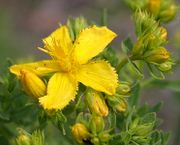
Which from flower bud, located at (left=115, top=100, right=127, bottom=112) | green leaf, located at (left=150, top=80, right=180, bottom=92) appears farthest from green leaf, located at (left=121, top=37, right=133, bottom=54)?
green leaf, located at (left=150, top=80, right=180, bottom=92)

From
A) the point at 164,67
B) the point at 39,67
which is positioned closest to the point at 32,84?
the point at 39,67

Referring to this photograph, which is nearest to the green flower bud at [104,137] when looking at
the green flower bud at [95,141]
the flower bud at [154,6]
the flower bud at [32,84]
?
the green flower bud at [95,141]

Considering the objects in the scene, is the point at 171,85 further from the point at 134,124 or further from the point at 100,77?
the point at 100,77

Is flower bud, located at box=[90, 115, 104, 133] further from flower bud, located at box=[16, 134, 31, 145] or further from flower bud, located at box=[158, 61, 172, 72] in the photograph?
flower bud, located at box=[158, 61, 172, 72]

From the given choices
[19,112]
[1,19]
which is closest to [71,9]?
[1,19]

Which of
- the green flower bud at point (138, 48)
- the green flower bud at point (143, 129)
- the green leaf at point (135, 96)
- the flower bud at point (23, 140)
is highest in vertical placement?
the green flower bud at point (138, 48)

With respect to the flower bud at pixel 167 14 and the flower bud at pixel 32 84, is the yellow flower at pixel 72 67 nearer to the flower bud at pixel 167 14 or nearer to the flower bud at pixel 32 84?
the flower bud at pixel 32 84
